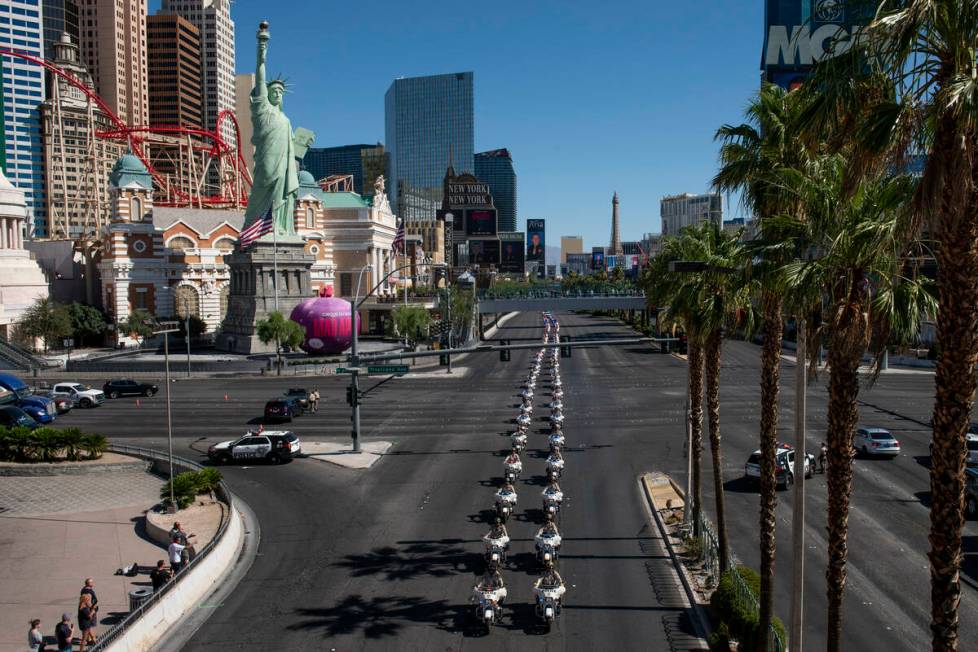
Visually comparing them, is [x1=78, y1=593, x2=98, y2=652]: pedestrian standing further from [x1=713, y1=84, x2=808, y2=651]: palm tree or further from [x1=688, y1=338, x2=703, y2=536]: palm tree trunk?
[x1=688, y1=338, x2=703, y2=536]: palm tree trunk

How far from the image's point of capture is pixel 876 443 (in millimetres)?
30562

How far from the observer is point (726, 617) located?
15773 mm

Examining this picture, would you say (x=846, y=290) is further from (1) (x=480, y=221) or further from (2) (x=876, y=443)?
(1) (x=480, y=221)

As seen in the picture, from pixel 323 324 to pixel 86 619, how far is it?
157 ft

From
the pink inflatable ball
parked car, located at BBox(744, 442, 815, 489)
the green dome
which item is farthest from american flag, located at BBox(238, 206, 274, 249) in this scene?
parked car, located at BBox(744, 442, 815, 489)

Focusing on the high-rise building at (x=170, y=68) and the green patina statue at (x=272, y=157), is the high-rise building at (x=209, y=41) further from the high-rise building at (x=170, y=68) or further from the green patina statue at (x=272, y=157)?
the green patina statue at (x=272, y=157)

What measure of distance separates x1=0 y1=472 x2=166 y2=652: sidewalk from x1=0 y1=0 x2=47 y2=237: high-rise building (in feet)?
421

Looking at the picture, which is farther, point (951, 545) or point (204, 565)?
point (204, 565)

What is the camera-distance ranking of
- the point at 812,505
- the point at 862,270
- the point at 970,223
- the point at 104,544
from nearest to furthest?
the point at 970,223 → the point at 862,270 → the point at 104,544 → the point at 812,505

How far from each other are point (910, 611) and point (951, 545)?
1050cm

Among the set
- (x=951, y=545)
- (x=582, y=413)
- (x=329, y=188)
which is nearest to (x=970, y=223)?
(x=951, y=545)

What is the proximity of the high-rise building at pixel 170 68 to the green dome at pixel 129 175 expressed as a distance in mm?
96372

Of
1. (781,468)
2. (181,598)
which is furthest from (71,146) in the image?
(781,468)

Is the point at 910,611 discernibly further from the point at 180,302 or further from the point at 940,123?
the point at 180,302
